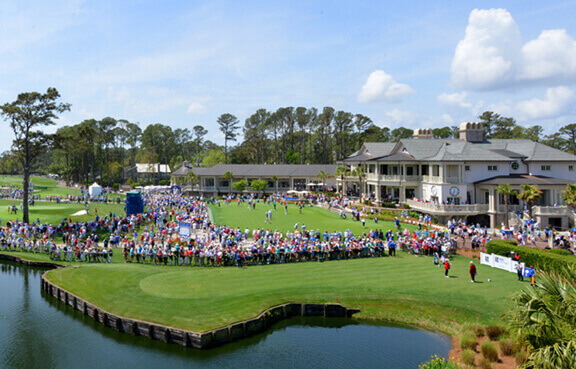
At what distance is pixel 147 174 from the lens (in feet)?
412

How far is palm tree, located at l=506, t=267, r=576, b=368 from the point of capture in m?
10.4

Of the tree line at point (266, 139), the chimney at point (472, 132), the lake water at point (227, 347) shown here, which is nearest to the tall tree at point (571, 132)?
the tree line at point (266, 139)

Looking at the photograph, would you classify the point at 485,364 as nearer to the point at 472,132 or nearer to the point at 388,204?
the point at 388,204

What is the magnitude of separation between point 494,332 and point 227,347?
41.2ft

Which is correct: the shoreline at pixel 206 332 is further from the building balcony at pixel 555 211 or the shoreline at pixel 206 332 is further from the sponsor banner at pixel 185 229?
the building balcony at pixel 555 211

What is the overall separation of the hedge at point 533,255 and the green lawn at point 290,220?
36.9 ft

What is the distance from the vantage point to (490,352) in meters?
17.8

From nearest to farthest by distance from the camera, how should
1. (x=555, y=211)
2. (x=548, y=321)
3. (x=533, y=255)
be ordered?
(x=548, y=321) < (x=533, y=255) < (x=555, y=211)

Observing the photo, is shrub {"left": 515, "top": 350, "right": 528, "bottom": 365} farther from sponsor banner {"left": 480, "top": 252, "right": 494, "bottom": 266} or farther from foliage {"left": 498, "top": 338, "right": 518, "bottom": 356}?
sponsor banner {"left": 480, "top": 252, "right": 494, "bottom": 266}

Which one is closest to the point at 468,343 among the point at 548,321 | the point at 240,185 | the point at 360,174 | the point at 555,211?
the point at 548,321

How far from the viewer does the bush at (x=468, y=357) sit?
1752 centimetres

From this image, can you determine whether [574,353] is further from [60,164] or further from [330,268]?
[60,164]

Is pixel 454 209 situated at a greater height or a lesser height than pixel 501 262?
greater

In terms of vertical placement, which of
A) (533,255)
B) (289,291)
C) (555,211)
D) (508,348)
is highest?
(555,211)
